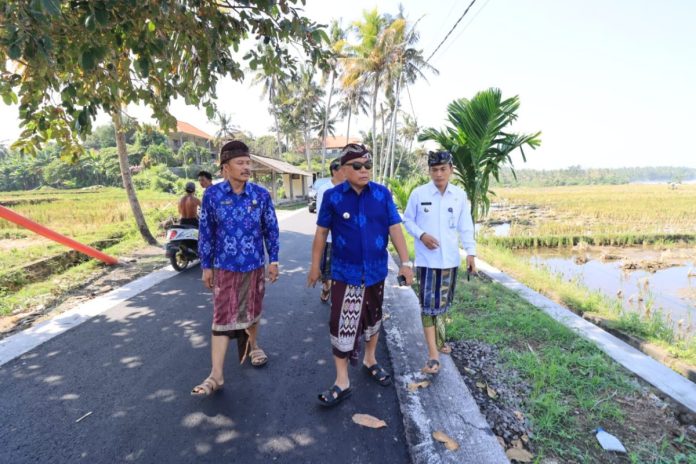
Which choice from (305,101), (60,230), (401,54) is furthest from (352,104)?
(60,230)

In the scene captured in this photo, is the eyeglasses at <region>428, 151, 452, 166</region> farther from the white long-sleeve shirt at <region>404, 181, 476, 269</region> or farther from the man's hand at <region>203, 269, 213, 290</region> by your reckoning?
the man's hand at <region>203, 269, 213, 290</region>

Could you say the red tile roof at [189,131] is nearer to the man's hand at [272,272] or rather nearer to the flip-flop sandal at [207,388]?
the man's hand at [272,272]

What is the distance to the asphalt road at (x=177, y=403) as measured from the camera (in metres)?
2.11

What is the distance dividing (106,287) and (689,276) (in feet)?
45.3

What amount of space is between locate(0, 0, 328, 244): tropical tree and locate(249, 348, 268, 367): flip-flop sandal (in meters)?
2.38

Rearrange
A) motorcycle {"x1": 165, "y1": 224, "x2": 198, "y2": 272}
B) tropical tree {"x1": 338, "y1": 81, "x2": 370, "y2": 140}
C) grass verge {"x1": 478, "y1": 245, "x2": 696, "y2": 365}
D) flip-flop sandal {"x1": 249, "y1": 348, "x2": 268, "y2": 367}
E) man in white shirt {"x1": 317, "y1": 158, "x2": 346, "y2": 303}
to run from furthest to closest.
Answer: tropical tree {"x1": 338, "y1": 81, "x2": 370, "y2": 140}, motorcycle {"x1": 165, "y1": 224, "x2": 198, "y2": 272}, man in white shirt {"x1": 317, "y1": 158, "x2": 346, "y2": 303}, grass verge {"x1": 478, "y1": 245, "x2": 696, "y2": 365}, flip-flop sandal {"x1": 249, "y1": 348, "x2": 268, "y2": 367}

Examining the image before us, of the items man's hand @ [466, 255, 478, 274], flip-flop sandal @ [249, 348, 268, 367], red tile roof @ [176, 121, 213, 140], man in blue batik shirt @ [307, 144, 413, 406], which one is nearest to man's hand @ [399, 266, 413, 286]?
man in blue batik shirt @ [307, 144, 413, 406]

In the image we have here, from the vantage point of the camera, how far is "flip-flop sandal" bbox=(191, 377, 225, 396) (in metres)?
2.59

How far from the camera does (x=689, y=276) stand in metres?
9.62

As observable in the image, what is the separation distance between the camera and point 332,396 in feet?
8.32

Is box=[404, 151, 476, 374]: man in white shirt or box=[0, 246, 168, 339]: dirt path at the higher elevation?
box=[404, 151, 476, 374]: man in white shirt

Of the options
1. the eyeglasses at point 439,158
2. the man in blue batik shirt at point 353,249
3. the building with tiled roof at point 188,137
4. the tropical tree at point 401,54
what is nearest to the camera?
the man in blue batik shirt at point 353,249

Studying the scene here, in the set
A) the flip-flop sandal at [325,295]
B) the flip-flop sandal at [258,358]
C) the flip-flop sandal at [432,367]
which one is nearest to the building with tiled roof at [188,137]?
the flip-flop sandal at [325,295]

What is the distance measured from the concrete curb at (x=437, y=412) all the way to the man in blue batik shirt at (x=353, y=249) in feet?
1.73
